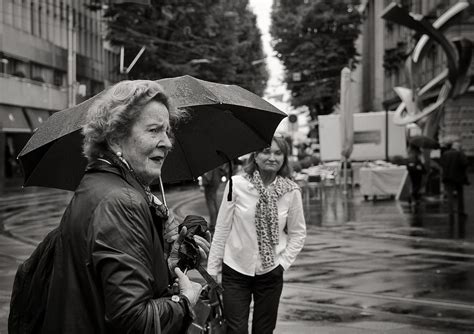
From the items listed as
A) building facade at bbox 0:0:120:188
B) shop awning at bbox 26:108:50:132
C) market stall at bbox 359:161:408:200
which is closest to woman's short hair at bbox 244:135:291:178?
market stall at bbox 359:161:408:200

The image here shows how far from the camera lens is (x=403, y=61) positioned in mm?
54219

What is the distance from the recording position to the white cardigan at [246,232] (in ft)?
18.8

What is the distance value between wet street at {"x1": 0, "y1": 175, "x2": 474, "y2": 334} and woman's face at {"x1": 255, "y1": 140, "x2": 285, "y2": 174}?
2402mm

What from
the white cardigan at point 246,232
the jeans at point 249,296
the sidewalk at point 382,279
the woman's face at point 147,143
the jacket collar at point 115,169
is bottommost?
the sidewalk at point 382,279

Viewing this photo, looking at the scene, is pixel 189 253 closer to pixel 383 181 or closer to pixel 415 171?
pixel 415 171

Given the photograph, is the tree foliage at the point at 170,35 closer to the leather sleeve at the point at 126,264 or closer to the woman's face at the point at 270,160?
the woman's face at the point at 270,160

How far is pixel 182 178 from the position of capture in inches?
192

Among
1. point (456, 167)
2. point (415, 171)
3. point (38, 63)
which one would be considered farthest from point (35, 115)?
point (456, 167)

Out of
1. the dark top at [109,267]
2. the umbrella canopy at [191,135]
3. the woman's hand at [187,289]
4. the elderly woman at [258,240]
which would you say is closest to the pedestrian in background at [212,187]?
the elderly woman at [258,240]

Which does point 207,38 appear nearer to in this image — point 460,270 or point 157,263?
point 460,270

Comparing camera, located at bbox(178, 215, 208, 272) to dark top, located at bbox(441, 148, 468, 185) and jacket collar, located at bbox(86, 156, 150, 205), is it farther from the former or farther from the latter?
dark top, located at bbox(441, 148, 468, 185)

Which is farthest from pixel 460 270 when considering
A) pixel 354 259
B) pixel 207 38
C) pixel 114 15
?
pixel 207 38

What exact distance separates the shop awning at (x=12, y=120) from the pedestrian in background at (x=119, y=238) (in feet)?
154

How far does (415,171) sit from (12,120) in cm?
3177
